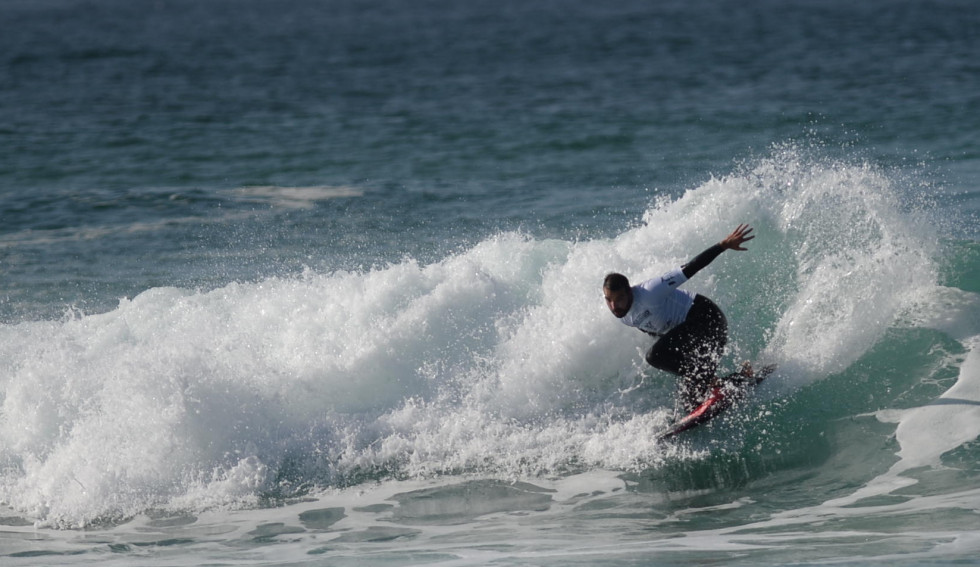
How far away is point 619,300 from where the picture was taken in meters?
7.93

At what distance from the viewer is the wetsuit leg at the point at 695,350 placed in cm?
834

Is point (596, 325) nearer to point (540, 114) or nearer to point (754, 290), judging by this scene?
point (754, 290)

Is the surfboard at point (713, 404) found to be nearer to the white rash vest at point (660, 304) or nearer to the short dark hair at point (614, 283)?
the white rash vest at point (660, 304)

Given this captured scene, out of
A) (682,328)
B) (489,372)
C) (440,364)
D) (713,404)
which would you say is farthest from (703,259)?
(440,364)

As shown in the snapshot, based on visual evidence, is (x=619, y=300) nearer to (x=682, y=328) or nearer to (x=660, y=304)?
(x=660, y=304)

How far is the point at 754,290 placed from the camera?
10.1 m

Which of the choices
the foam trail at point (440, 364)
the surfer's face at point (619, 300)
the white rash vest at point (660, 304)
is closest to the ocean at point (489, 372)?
the foam trail at point (440, 364)

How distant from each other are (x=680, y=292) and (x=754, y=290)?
1.96m

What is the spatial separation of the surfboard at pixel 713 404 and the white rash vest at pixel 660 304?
642 millimetres

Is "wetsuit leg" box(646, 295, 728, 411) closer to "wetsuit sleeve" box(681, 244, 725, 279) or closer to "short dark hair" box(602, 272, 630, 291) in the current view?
"wetsuit sleeve" box(681, 244, 725, 279)

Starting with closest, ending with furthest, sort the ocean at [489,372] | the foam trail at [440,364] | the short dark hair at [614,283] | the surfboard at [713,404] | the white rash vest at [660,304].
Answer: the ocean at [489,372], the short dark hair at [614,283], the white rash vest at [660,304], the surfboard at [713,404], the foam trail at [440,364]

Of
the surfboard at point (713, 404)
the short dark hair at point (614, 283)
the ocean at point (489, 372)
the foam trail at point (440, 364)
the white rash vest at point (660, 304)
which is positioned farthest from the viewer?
the foam trail at point (440, 364)

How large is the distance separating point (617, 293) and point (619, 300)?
7 centimetres

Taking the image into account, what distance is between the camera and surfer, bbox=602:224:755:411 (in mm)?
8203
